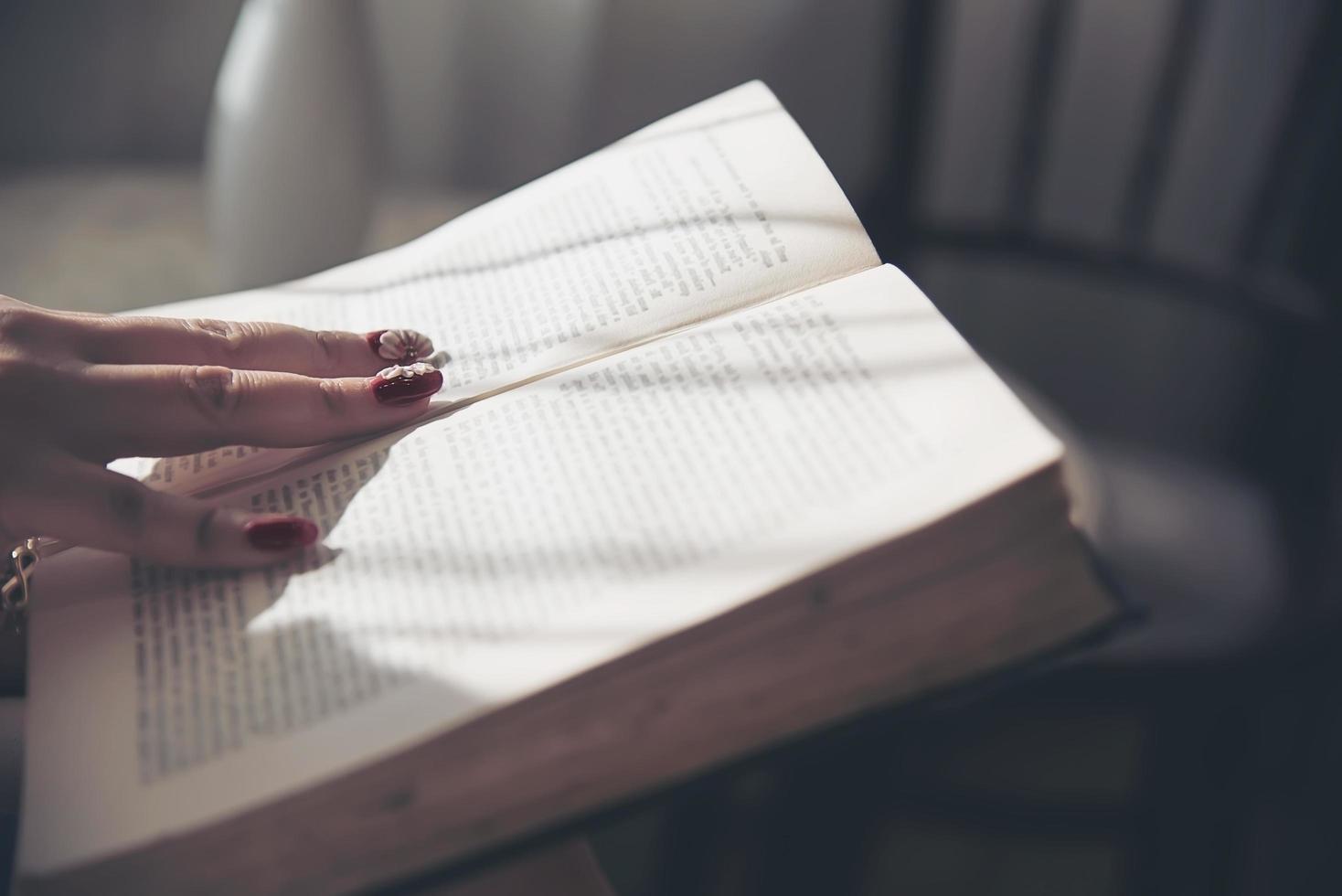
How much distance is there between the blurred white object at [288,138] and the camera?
92 cm

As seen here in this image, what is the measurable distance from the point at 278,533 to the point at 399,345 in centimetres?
12

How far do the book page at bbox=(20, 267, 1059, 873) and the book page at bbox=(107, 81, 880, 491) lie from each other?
0.03 meters

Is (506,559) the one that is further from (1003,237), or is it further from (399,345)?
(1003,237)

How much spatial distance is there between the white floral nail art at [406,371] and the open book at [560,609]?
0.09 feet

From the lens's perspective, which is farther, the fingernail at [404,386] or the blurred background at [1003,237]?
the blurred background at [1003,237]

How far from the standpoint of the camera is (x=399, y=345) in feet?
1.70

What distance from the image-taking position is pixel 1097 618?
40 cm

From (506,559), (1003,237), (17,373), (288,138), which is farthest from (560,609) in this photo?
(1003,237)

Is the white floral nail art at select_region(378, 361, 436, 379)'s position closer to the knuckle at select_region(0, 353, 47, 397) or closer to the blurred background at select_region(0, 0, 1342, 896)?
the knuckle at select_region(0, 353, 47, 397)

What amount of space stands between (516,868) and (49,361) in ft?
1.01

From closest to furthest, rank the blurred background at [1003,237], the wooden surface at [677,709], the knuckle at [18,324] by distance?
1. the wooden surface at [677,709]
2. the knuckle at [18,324]
3. the blurred background at [1003,237]

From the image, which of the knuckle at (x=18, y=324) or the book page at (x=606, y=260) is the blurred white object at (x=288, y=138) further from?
Answer: the knuckle at (x=18, y=324)

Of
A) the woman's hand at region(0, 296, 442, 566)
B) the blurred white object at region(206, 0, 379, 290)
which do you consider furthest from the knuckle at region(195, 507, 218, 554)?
the blurred white object at region(206, 0, 379, 290)

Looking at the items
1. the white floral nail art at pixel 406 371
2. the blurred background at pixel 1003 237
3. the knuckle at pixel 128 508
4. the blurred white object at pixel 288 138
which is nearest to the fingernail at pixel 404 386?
the white floral nail art at pixel 406 371
